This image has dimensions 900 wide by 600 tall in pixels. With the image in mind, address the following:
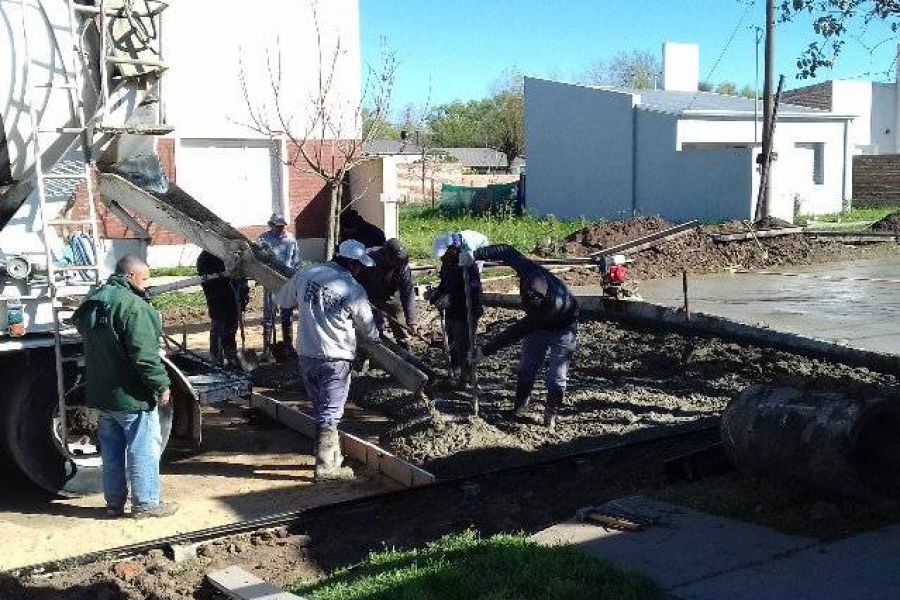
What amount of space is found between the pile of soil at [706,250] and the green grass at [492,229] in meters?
1.06

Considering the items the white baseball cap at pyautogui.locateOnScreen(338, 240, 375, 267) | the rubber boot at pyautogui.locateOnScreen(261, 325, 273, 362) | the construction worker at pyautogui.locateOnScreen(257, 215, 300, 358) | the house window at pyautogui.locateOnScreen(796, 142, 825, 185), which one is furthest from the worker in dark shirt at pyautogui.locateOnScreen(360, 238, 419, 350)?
the house window at pyautogui.locateOnScreen(796, 142, 825, 185)

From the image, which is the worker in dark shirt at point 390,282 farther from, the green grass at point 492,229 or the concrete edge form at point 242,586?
the green grass at point 492,229

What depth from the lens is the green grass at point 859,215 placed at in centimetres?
3303

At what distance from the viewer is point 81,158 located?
759cm

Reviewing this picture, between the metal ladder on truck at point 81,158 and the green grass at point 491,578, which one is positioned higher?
the metal ladder on truck at point 81,158

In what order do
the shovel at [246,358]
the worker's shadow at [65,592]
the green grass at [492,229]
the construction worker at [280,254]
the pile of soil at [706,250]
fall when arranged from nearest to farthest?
the worker's shadow at [65,592] → the shovel at [246,358] → the construction worker at [280,254] → the pile of soil at [706,250] → the green grass at [492,229]

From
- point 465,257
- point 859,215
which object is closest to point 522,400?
point 465,257

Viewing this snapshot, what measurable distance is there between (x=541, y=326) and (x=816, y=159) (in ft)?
98.4

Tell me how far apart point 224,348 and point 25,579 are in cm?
570

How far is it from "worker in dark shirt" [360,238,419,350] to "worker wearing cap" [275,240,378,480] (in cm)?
286

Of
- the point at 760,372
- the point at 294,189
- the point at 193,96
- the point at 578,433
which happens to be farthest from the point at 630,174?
the point at 578,433

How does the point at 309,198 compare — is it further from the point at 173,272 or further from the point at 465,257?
the point at 465,257

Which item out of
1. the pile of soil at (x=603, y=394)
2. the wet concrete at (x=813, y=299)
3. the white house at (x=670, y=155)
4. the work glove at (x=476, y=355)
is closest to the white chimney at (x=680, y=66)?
the white house at (x=670, y=155)

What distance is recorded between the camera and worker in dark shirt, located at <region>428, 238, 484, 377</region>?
9.72 m
